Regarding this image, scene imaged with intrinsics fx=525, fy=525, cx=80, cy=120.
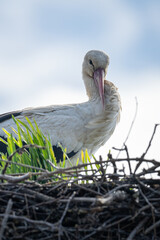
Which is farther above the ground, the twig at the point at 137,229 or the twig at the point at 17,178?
the twig at the point at 17,178

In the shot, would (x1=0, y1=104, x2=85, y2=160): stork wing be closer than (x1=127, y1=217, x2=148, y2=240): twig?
No

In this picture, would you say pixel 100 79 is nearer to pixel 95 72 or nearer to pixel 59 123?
pixel 95 72

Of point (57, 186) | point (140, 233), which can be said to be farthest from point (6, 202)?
point (140, 233)

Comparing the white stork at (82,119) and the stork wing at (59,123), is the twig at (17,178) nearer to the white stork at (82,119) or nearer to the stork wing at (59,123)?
the white stork at (82,119)

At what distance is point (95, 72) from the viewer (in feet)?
21.0

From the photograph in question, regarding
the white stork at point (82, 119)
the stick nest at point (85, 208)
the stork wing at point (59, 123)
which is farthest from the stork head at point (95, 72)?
the stick nest at point (85, 208)

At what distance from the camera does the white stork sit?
595 cm

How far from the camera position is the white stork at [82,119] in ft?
19.5

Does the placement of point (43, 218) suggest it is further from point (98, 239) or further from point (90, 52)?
point (90, 52)

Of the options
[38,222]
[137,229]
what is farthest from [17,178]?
[137,229]

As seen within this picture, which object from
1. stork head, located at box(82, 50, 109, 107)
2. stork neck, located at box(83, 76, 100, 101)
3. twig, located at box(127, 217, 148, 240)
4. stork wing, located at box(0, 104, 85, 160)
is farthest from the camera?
stork neck, located at box(83, 76, 100, 101)

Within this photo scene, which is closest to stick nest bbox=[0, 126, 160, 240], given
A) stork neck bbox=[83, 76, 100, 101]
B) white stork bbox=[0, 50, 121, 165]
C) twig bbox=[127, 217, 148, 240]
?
twig bbox=[127, 217, 148, 240]

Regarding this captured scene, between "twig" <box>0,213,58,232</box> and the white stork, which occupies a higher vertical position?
the white stork

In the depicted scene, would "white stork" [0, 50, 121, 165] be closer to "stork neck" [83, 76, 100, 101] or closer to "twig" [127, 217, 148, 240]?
"stork neck" [83, 76, 100, 101]
